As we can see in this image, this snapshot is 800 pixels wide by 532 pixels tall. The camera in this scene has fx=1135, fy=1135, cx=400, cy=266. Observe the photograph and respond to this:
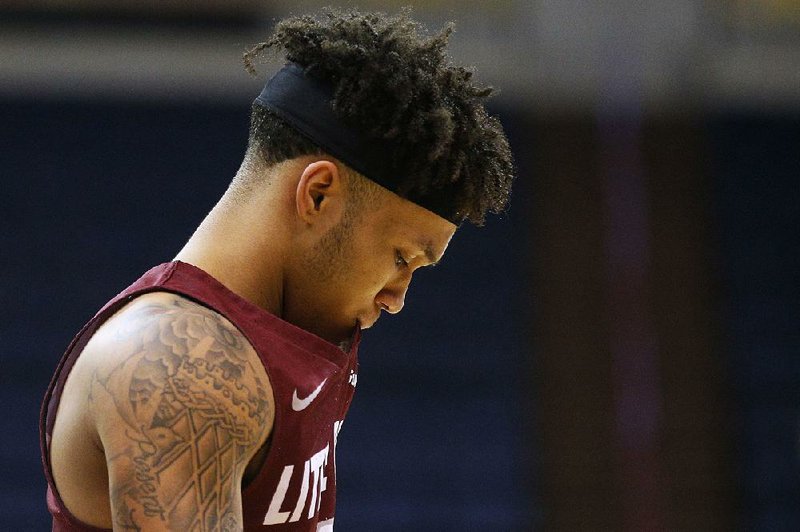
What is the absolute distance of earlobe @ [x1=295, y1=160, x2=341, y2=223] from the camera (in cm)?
146

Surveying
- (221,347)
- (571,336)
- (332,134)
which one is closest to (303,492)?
(221,347)

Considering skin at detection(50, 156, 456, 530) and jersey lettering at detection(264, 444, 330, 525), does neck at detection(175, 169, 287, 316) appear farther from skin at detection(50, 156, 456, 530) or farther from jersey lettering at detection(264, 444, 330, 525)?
jersey lettering at detection(264, 444, 330, 525)

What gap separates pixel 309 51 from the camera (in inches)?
60.4

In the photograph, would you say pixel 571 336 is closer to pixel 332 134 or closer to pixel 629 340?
pixel 629 340

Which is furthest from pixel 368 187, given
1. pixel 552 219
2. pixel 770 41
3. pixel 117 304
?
pixel 770 41

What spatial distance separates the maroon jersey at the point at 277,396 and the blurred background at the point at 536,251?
4471 millimetres

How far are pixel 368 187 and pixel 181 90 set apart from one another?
5.05 metres

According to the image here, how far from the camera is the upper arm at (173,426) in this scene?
123cm

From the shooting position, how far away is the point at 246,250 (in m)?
1.47

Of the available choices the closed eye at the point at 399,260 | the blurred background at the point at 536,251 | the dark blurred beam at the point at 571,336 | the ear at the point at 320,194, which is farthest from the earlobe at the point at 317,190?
the dark blurred beam at the point at 571,336

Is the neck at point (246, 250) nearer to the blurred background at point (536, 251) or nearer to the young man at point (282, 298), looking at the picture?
the young man at point (282, 298)

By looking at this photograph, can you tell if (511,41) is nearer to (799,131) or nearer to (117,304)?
(799,131)

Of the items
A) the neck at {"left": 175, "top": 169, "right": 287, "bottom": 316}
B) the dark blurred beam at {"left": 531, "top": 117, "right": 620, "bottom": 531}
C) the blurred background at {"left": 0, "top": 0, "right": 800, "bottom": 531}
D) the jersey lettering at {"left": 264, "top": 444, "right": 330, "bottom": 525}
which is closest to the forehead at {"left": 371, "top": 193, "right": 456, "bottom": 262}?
the neck at {"left": 175, "top": 169, "right": 287, "bottom": 316}

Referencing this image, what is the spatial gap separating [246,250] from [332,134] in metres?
0.19
